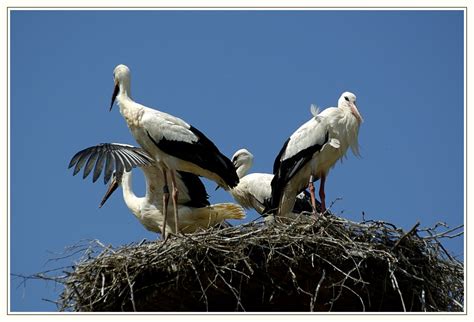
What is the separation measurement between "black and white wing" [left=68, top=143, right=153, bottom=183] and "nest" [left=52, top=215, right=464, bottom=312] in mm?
1459

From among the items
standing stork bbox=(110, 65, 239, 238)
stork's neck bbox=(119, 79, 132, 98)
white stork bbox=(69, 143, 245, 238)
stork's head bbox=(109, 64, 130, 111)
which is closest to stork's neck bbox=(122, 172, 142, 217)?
white stork bbox=(69, 143, 245, 238)

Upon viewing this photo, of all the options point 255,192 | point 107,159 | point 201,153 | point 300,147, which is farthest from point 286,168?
point 107,159

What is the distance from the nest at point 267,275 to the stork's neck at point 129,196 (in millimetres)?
Answer: 2299

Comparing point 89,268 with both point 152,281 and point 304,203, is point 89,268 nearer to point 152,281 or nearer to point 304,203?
point 152,281

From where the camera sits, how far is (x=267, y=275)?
381 inches

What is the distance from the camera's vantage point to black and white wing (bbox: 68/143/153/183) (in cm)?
1117

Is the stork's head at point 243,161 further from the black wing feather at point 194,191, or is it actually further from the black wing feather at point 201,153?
the black wing feather at point 201,153

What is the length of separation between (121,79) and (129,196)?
126cm

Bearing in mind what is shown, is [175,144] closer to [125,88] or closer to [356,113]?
[125,88]

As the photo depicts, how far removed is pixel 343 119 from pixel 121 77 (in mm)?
2069

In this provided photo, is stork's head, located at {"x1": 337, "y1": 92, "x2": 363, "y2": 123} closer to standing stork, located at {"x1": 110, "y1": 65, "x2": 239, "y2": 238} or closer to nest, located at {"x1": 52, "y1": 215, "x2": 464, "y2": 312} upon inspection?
standing stork, located at {"x1": 110, "y1": 65, "x2": 239, "y2": 238}

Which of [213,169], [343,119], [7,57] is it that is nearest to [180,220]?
[213,169]

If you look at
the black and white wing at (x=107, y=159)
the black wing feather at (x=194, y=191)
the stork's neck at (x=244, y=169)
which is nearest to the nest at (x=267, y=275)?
the black and white wing at (x=107, y=159)

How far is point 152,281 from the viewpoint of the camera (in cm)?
976
